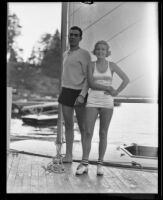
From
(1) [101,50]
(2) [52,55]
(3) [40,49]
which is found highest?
(3) [40,49]

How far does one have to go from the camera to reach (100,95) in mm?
3396

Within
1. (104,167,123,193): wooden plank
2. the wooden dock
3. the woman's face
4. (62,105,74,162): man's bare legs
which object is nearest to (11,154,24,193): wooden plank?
the wooden dock

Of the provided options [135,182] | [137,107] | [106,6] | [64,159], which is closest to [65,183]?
[135,182]

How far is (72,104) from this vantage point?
3799 mm

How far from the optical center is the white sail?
13.9 feet

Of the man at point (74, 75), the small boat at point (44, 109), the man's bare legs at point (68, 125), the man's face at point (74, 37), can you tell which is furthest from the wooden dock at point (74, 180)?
the small boat at point (44, 109)

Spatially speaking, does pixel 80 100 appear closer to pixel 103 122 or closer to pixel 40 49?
pixel 103 122

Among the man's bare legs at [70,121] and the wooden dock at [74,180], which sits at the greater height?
the man's bare legs at [70,121]

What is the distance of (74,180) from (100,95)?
83 cm

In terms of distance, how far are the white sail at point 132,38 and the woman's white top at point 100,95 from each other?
2.77 feet

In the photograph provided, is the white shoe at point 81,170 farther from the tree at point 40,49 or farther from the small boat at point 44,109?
the small boat at point 44,109

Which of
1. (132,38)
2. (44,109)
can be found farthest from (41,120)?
(132,38)

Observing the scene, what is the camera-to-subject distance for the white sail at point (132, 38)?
13.9 ft

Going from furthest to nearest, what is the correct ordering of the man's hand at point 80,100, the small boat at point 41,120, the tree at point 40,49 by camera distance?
the small boat at point 41,120 < the tree at point 40,49 < the man's hand at point 80,100
